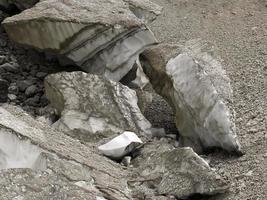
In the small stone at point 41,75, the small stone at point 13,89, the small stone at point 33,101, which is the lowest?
the small stone at point 33,101

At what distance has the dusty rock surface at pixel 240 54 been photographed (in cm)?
328

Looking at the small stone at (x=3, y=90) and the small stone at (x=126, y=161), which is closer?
the small stone at (x=126, y=161)

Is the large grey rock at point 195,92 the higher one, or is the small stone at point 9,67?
the large grey rock at point 195,92

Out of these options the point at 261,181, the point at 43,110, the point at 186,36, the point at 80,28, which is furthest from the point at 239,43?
the point at 261,181

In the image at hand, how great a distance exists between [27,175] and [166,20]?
361 centimetres

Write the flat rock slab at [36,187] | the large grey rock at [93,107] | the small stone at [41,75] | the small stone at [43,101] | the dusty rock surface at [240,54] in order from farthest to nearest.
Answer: the small stone at [41,75] < the small stone at [43,101] < the large grey rock at [93,107] < the dusty rock surface at [240,54] < the flat rock slab at [36,187]

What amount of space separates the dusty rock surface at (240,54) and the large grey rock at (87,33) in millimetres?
747

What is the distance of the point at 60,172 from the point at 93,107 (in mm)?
1288

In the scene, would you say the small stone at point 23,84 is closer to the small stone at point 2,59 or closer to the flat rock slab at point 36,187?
the small stone at point 2,59

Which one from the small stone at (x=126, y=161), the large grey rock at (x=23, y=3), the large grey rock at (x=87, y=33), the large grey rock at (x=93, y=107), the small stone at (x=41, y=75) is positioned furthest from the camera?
the large grey rock at (x=23, y=3)

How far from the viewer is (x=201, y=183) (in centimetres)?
302

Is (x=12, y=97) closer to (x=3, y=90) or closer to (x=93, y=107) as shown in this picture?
(x=3, y=90)

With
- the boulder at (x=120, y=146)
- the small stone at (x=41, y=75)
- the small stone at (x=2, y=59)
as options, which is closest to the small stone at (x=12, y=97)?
the small stone at (x=41, y=75)

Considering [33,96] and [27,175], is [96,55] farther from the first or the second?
[27,175]
